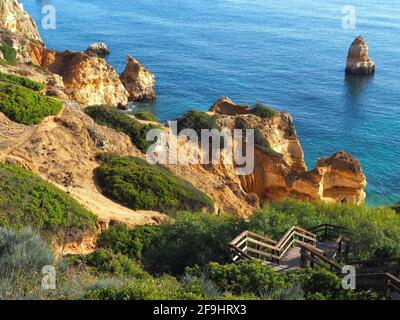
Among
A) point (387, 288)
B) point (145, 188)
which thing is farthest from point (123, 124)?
point (387, 288)

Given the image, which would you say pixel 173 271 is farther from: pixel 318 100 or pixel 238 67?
pixel 238 67

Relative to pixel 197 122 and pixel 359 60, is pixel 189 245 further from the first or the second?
pixel 359 60

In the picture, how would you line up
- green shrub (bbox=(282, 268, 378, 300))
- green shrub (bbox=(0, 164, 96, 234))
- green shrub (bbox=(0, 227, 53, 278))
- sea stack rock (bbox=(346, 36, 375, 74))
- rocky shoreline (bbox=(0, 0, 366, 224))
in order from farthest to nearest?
sea stack rock (bbox=(346, 36, 375, 74)) → rocky shoreline (bbox=(0, 0, 366, 224)) → green shrub (bbox=(0, 164, 96, 234)) → green shrub (bbox=(0, 227, 53, 278)) → green shrub (bbox=(282, 268, 378, 300))

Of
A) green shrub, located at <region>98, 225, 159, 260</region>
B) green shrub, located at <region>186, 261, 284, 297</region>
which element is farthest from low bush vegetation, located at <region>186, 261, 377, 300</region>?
green shrub, located at <region>98, 225, 159, 260</region>

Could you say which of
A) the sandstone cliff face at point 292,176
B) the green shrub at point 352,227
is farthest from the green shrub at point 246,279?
the sandstone cliff face at point 292,176

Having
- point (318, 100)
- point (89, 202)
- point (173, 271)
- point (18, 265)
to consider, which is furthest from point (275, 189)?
point (318, 100)

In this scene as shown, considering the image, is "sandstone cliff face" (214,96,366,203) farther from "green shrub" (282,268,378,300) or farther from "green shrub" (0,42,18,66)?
"green shrub" (282,268,378,300)

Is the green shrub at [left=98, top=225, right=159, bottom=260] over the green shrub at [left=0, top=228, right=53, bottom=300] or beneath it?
beneath
